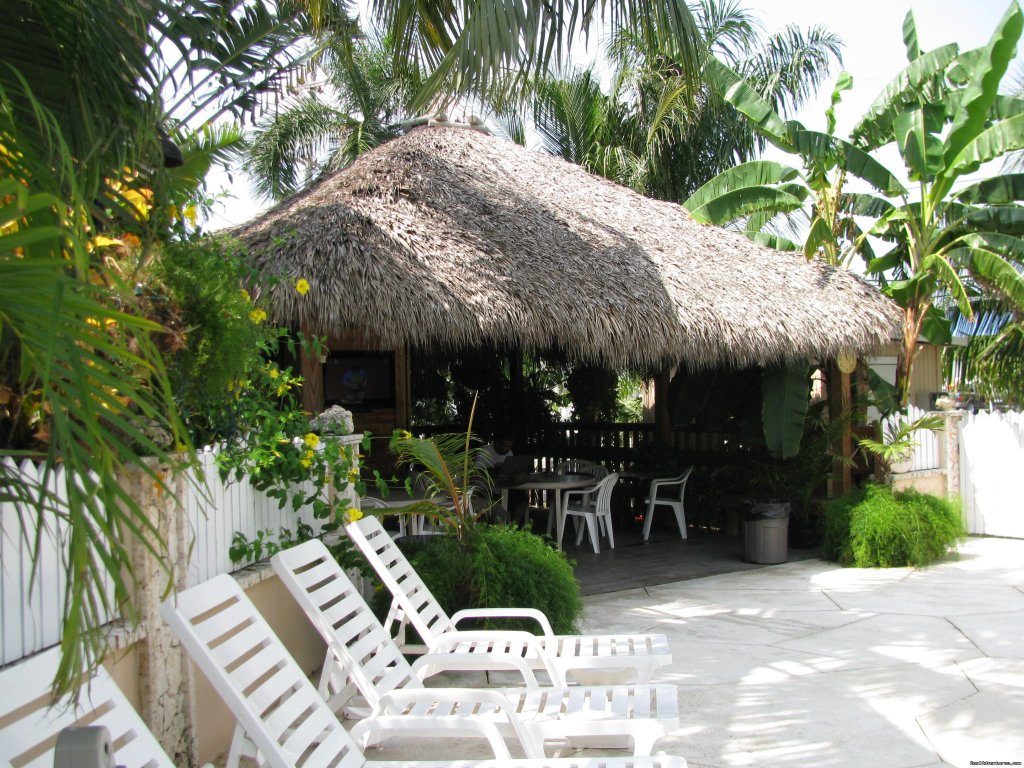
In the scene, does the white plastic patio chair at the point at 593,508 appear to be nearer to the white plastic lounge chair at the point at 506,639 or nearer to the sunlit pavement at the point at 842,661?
the sunlit pavement at the point at 842,661

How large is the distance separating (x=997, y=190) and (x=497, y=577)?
775 cm

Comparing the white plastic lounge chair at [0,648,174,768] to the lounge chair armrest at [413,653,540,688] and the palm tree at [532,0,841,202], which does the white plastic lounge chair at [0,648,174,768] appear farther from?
the palm tree at [532,0,841,202]

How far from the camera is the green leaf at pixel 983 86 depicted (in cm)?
846

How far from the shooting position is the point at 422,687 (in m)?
3.89

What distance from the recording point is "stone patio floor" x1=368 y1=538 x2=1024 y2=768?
4090 millimetres

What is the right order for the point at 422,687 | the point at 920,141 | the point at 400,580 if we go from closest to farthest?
the point at 422,687 → the point at 400,580 → the point at 920,141

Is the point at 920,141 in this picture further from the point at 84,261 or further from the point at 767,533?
the point at 84,261

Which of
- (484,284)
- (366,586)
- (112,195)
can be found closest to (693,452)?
(484,284)

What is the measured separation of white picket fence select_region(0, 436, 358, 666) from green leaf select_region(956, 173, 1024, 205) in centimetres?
783

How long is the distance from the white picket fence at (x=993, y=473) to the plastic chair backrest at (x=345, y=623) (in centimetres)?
795

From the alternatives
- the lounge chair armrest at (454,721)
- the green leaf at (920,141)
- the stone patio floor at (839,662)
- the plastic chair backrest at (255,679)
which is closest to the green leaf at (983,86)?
the green leaf at (920,141)

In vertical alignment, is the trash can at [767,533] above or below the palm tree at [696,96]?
below

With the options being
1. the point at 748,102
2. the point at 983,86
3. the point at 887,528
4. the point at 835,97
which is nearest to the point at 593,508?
the point at 887,528

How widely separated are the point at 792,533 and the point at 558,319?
417 cm
